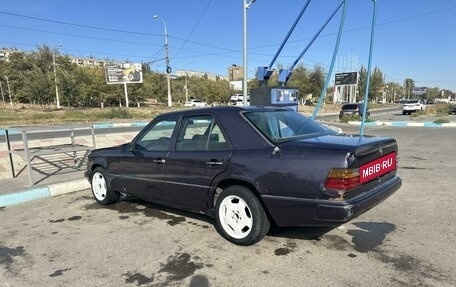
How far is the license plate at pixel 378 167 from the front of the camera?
3.70 meters

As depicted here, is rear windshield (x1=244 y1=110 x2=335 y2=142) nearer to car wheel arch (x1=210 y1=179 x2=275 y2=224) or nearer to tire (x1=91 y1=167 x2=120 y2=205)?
car wheel arch (x1=210 y1=179 x2=275 y2=224)

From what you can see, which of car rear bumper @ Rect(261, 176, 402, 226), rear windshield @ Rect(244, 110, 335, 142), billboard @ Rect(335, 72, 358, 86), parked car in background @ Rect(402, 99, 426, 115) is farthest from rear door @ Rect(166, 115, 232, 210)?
billboard @ Rect(335, 72, 358, 86)

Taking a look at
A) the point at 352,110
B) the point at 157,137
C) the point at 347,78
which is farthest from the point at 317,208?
the point at 347,78

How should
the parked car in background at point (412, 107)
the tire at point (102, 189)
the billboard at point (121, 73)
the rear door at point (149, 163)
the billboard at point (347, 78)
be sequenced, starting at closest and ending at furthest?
the rear door at point (149, 163) → the tire at point (102, 189) → the parked car in background at point (412, 107) → the billboard at point (121, 73) → the billboard at point (347, 78)

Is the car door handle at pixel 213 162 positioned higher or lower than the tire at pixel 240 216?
higher

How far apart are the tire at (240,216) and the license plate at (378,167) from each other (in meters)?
1.10

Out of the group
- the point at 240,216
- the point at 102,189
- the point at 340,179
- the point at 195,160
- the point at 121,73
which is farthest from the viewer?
the point at 121,73

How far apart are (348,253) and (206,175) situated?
175 centimetres

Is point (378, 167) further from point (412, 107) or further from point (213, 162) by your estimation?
point (412, 107)

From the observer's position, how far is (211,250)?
160 inches

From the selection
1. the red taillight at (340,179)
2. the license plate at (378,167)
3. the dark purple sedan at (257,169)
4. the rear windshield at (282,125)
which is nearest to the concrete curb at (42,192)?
the dark purple sedan at (257,169)

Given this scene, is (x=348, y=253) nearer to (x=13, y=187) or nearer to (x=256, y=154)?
(x=256, y=154)

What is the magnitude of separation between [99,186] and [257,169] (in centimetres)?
334

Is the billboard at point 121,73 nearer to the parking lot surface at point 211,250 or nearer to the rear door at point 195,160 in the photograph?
the parking lot surface at point 211,250
